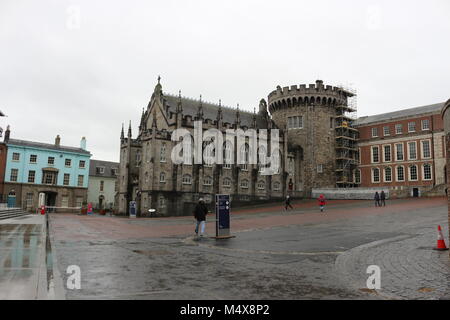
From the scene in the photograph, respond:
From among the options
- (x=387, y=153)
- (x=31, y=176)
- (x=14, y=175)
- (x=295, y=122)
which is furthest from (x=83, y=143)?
(x=387, y=153)

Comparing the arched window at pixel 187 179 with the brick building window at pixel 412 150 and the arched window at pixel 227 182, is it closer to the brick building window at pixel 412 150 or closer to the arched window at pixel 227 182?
the arched window at pixel 227 182

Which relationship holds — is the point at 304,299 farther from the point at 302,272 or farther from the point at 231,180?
the point at 231,180

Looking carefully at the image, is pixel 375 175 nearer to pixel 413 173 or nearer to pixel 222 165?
pixel 413 173

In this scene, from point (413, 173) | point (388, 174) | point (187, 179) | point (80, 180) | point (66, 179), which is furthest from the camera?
point (80, 180)

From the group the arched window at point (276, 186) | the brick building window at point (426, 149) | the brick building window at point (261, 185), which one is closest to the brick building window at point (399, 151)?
the brick building window at point (426, 149)

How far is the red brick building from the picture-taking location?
52438 millimetres

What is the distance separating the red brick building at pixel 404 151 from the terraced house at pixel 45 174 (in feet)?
152

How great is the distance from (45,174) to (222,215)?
4896 centimetres

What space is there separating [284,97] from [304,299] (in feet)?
182

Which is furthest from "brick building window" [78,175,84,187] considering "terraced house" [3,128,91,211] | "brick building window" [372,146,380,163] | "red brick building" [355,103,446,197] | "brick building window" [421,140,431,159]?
"brick building window" [421,140,431,159]

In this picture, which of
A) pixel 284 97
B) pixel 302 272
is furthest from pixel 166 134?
pixel 302 272

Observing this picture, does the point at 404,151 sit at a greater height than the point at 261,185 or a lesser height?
greater

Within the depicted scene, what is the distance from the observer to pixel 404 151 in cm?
5659
